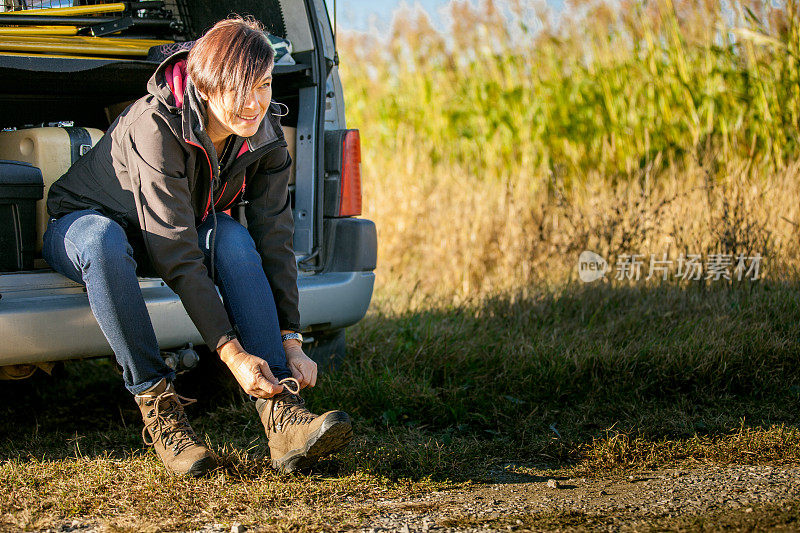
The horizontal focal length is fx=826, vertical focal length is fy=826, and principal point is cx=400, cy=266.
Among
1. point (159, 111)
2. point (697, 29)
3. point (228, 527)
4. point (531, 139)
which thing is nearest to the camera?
point (228, 527)

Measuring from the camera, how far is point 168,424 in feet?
7.95

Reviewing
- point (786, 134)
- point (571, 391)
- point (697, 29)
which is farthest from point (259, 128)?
point (697, 29)

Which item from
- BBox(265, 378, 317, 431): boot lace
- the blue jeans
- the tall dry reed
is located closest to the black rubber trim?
the blue jeans

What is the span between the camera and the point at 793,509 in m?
2.17

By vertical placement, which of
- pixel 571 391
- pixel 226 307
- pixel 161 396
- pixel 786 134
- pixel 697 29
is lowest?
pixel 571 391

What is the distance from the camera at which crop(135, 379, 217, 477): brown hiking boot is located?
2.38 m

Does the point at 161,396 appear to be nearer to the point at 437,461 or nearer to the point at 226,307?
the point at 226,307

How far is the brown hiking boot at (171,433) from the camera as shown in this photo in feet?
7.80

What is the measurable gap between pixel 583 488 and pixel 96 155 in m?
1.81

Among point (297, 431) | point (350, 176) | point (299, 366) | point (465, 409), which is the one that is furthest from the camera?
point (350, 176)

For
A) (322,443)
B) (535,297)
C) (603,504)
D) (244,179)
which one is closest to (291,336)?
(322,443)

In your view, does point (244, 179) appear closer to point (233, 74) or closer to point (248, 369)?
point (233, 74)

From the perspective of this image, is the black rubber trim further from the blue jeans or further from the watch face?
the watch face

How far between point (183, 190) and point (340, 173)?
1008mm
